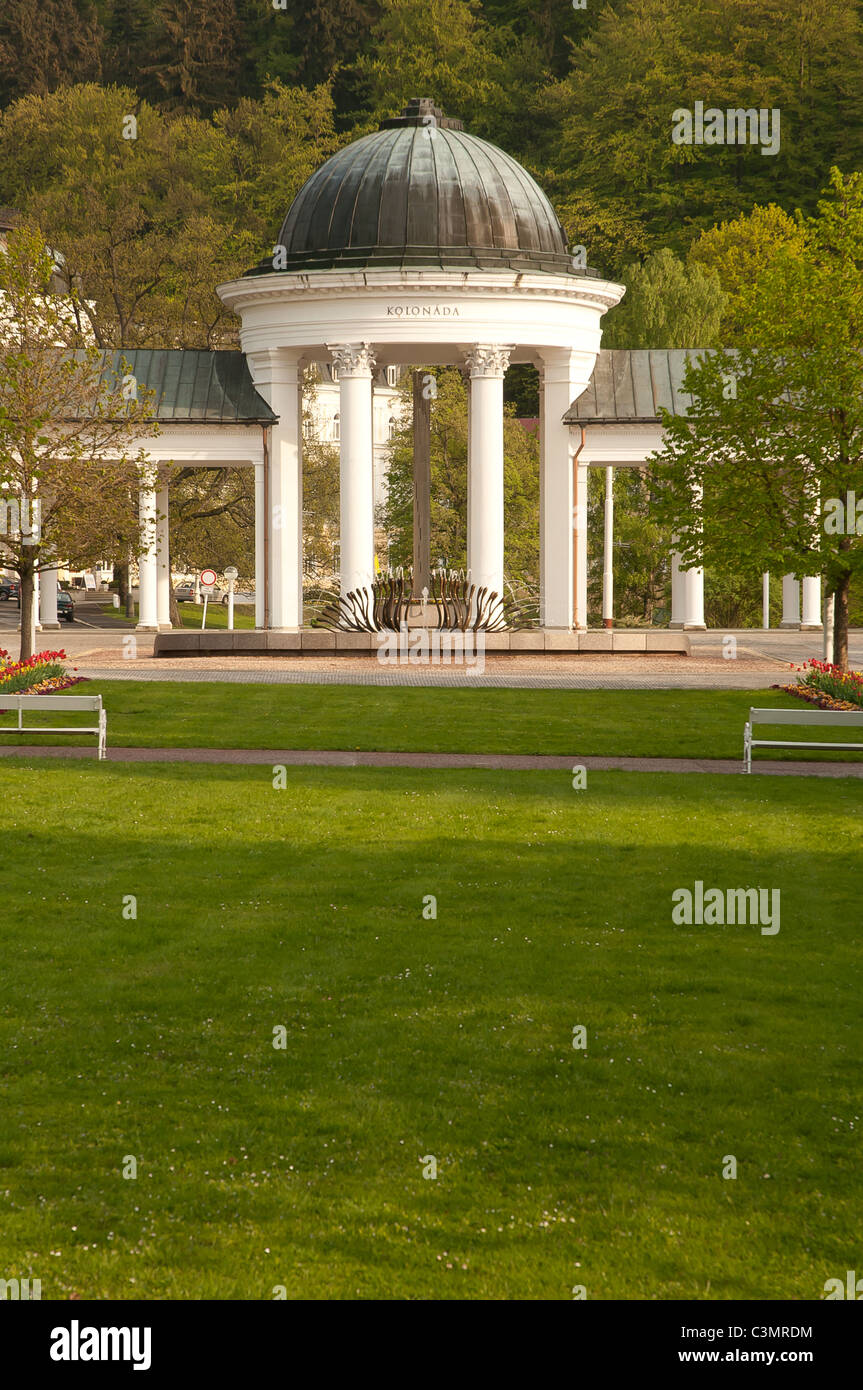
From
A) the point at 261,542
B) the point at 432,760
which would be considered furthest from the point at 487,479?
the point at 432,760

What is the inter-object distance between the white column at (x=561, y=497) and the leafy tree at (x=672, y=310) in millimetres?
14927

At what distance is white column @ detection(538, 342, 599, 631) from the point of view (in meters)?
51.7

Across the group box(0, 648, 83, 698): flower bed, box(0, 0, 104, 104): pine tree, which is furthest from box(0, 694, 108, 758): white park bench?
box(0, 0, 104, 104): pine tree

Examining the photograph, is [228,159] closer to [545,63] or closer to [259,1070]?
[545,63]

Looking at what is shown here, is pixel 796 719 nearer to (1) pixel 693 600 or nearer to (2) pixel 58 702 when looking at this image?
(2) pixel 58 702

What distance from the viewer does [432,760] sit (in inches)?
897

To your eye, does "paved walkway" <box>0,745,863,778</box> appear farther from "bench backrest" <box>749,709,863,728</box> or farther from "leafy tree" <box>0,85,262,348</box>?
"leafy tree" <box>0,85,262,348</box>

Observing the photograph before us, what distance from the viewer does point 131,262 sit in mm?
70250

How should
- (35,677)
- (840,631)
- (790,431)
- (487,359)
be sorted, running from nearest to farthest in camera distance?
(35,677)
(790,431)
(840,631)
(487,359)

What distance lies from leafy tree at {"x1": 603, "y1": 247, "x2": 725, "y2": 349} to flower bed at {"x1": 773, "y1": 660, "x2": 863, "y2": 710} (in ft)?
118

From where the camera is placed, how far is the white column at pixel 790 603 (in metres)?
58.2

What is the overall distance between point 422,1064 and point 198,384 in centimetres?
4639

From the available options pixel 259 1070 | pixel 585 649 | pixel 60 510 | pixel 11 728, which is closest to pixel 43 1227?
pixel 259 1070

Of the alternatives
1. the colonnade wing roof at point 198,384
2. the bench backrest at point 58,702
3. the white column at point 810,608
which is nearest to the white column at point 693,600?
the white column at point 810,608
